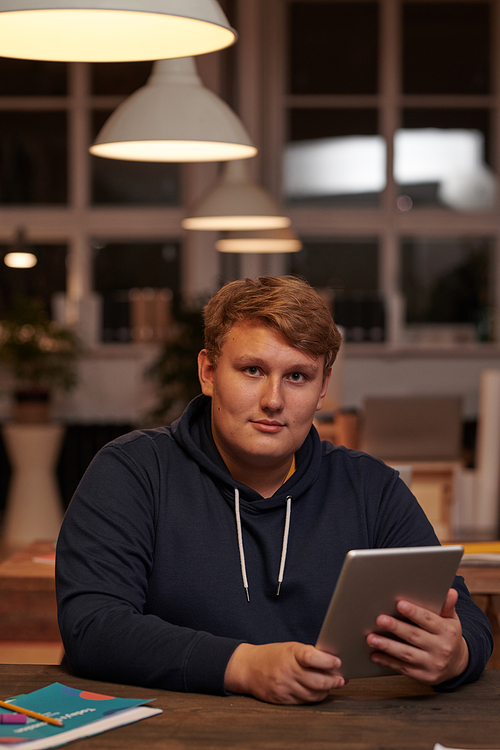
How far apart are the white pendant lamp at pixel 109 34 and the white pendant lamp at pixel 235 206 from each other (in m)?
2.59

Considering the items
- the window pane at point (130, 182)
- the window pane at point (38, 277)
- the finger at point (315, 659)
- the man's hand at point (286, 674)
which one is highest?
the window pane at point (130, 182)

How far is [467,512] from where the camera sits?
4855mm

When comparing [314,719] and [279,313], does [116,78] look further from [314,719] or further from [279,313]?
[314,719]

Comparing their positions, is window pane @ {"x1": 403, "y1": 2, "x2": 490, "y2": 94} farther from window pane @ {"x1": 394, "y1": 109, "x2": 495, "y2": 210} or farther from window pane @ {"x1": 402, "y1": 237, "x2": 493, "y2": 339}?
window pane @ {"x1": 402, "y1": 237, "x2": 493, "y2": 339}

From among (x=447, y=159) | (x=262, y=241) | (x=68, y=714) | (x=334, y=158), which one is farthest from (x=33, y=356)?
(x=68, y=714)

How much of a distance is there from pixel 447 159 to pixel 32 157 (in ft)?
10.6

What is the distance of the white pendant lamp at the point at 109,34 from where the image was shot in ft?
4.88

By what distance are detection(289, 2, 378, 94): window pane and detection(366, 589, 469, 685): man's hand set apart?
6386 mm

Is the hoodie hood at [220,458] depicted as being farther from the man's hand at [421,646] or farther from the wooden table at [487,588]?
the wooden table at [487,588]

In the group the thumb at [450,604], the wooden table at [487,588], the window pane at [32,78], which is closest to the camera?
the thumb at [450,604]

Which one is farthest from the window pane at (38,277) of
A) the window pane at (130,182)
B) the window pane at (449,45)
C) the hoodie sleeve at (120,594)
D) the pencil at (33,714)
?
the pencil at (33,714)

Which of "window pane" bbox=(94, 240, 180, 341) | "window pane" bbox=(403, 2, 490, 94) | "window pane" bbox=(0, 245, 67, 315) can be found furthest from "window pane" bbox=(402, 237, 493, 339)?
"window pane" bbox=(0, 245, 67, 315)

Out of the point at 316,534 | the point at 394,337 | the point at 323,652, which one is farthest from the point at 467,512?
the point at 323,652

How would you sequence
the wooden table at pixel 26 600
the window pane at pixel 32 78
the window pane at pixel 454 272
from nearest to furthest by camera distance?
the wooden table at pixel 26 600, the window pane at pixel 32 78, the window pane at pixel 454 272
